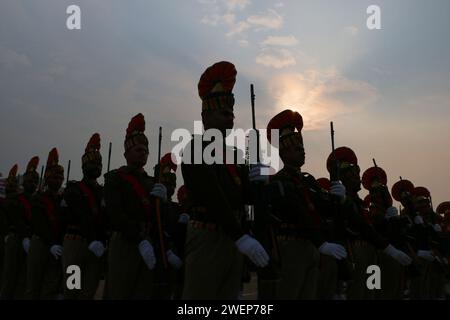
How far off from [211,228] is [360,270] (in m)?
4.67

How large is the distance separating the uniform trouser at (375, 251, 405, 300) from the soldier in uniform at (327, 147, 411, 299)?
65cm

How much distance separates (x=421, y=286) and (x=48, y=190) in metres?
8.36

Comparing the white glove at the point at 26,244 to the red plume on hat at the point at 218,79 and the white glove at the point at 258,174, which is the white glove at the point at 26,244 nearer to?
the red plume on hat at the point at 218,79

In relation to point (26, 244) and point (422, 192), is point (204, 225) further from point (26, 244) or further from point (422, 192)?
point (422, 192)

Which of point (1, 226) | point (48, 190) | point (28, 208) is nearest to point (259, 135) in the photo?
point (48, 190)

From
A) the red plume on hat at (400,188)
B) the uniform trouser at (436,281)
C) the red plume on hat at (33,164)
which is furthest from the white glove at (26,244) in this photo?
the uniform trouser at (436,281)

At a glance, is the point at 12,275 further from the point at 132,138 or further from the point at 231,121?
the point at 231,121

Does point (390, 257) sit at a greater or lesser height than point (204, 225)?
lesser

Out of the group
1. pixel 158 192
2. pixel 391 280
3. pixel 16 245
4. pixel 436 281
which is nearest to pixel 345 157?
pixel 391 280

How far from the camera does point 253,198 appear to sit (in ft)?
13.6

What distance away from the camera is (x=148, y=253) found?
16.5 ft

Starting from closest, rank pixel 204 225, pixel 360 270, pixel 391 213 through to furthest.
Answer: pixel 204 225
pixel 360 270
pixel 391 213

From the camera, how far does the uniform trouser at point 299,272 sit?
203 inches

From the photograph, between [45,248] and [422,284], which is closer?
[45,248]
